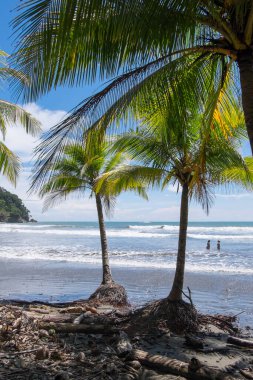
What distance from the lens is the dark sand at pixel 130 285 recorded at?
46.1 ft

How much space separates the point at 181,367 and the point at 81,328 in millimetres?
3026

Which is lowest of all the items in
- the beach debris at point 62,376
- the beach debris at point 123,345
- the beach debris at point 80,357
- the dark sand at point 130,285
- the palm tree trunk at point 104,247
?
the dark sand at point 130,285

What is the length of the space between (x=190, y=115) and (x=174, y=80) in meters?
2.62

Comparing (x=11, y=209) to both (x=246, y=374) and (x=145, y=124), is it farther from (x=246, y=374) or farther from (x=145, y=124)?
(x=246, y=374)

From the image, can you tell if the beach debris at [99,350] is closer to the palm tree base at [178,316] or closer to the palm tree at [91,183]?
the palm tree base at [178,316]

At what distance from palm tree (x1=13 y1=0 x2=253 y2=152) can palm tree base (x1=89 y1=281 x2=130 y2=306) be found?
7444 millimetres

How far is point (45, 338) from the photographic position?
765cm

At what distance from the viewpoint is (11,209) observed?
107625 mm

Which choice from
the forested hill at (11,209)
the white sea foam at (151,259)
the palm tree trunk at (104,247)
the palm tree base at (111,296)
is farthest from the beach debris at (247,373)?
the forested hill at (11,209)

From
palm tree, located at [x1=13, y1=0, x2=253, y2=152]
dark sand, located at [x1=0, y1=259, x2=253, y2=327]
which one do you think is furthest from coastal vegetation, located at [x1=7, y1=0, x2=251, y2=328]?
A: dark sand, located at [x1=0, y1=259, x2=253, y2=327]

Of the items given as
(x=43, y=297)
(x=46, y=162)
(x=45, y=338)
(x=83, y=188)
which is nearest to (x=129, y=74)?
(x=46, y=162)

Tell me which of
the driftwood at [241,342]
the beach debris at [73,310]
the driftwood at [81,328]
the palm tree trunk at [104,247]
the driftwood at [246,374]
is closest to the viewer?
the driftwood at [246,374]

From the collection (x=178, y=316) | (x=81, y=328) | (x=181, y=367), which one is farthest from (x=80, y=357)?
(x=178, y=316)

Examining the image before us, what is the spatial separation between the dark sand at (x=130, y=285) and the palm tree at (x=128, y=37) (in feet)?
25.1
